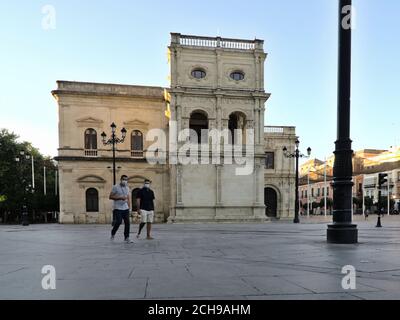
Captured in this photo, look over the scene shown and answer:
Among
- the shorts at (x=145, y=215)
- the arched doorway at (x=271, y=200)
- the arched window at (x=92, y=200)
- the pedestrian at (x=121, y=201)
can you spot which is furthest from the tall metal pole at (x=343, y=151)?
the arched doorway at (x=271, y=200)

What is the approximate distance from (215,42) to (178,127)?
8.52 metres

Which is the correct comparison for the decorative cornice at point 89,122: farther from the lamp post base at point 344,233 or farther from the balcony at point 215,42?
the lamp post base at point 344,233

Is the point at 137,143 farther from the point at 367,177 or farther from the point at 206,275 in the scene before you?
the point at 367,177

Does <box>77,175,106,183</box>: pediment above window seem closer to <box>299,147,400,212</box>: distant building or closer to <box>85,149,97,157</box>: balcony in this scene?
<box>85,149,97,157</box>: balcony

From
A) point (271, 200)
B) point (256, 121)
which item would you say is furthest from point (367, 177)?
point (256, 121)

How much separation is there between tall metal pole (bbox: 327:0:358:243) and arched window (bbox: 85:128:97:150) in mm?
26286

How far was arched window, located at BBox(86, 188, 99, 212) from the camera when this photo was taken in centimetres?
3119

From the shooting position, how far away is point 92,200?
103 ft

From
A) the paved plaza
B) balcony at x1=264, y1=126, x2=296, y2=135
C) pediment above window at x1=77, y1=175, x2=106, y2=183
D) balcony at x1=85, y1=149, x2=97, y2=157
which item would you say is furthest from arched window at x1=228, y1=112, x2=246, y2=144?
the paved plaza

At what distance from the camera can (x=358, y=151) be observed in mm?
104750

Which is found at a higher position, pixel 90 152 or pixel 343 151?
pixel 90 152
